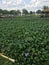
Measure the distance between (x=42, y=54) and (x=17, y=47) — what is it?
1.13 metres

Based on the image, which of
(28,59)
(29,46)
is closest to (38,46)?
(29,46)

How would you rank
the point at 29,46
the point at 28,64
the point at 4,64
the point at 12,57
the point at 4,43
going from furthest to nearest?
the point at 4,43 → the point at 29,46 → the point at 12,57 → the point at 4,64 → the point at 28,64

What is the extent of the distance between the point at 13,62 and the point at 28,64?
1.94ft

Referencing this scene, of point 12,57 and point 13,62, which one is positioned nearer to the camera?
point 13,62

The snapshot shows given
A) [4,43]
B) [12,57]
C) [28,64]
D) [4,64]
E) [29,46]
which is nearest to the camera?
[28,64]

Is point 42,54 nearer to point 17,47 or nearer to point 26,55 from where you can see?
point 26,55

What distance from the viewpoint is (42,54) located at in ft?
22.7

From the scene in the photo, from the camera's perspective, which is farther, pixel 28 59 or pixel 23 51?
pixel 23 51

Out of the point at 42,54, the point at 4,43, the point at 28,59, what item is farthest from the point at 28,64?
the point at 4,43

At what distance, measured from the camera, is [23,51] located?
23.8 ft

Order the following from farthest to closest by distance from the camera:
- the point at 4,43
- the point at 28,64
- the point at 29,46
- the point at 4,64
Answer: the point at 4,43 → the point at 29,46 → the point at 4,64 → the point at 28,64

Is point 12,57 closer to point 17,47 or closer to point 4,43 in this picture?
point 17,47

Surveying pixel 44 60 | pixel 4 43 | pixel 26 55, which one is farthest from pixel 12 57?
pixel 4 43

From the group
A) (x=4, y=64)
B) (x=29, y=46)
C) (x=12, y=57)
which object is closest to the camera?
(x=4, y=64)
